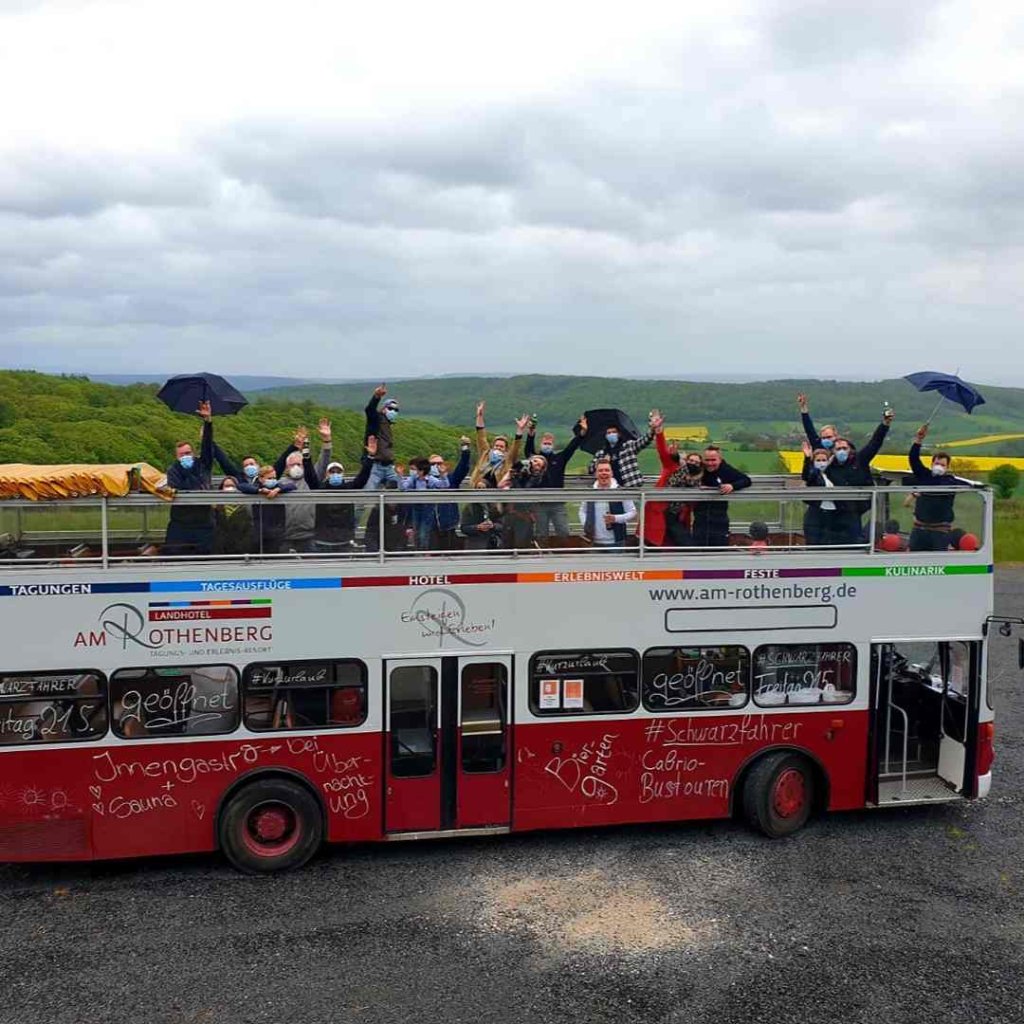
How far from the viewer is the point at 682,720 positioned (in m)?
9.72

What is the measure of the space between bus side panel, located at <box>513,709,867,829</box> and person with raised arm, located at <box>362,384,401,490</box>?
10.2ft

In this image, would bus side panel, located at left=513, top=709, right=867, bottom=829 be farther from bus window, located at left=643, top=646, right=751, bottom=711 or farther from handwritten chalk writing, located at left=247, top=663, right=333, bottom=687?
handwritten chalk writing, located at left=247, top=663, right=333, bottom=687

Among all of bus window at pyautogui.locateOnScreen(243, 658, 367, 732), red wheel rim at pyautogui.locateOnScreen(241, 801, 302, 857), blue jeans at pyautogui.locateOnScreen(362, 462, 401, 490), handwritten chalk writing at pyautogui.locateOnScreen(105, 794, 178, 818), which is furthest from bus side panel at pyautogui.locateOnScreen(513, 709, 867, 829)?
handwritten chalk writing at pyautogui.locateOnScreen(105, 794, 178, 818)

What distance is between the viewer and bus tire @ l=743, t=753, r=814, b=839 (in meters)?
9.88

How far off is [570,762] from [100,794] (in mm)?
4242

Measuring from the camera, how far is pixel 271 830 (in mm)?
9133

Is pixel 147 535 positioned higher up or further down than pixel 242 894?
higher up

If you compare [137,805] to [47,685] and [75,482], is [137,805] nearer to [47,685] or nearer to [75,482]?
[47,685]

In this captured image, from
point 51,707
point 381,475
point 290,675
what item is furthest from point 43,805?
point 381,475

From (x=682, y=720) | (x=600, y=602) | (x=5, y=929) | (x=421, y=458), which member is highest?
(x=421, y=458)

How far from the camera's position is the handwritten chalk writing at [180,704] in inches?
344

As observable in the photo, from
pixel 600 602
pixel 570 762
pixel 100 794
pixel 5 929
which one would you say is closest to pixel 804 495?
pixel 600 602

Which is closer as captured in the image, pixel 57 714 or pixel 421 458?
pixel 57 714

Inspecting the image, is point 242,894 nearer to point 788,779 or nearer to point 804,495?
point 788,779
